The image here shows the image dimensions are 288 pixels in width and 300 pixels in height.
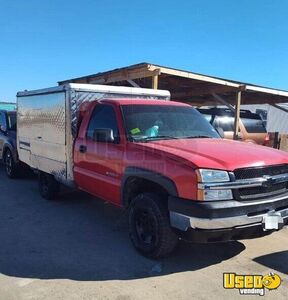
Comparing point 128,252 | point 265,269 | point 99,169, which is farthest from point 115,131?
point 265,269

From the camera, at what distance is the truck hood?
4.19 m

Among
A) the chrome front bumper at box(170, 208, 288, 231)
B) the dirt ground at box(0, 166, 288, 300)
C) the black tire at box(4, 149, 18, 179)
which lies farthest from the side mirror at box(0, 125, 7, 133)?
the chrome front bumper at box(170, 208, 288, 231)

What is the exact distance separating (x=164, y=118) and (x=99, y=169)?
1264mm

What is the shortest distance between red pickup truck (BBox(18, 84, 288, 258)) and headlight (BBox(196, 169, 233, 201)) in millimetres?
11

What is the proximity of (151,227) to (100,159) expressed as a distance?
1498mm

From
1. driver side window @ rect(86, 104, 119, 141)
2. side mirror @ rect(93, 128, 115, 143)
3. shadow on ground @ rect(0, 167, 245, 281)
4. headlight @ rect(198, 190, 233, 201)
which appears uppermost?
driver side window @ rect(86, 104, 119, 141)

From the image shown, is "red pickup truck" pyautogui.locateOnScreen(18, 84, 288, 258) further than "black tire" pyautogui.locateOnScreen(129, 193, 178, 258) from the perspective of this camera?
No

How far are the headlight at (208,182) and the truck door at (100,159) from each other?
4.89ft

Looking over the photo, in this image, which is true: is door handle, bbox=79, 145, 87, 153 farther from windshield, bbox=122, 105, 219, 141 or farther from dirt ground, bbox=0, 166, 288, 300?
dirt ground, bbox=0, 166, 288, 300

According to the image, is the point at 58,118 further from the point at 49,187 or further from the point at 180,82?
the point at 180,82

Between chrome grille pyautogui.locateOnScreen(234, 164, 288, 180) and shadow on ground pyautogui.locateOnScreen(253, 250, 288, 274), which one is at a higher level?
chrome grille pyautogui.locateOnScreen(234, 164, 288, 180)

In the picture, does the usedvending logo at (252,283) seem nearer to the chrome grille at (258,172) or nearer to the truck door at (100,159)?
the chrome grille at (258,172)

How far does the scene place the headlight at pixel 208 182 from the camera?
405 centimetres

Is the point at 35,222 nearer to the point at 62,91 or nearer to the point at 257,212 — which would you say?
the point at 62,91
